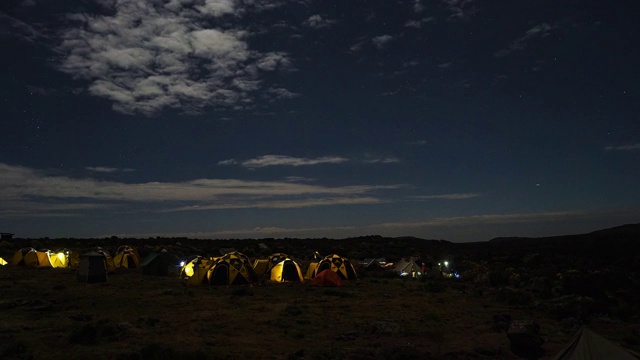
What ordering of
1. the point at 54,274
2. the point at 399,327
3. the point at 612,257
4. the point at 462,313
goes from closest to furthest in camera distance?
the point at 399,327
the point at 462,313
the point at 54,274
the point at 612,257

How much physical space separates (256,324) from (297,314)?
2.35 meters

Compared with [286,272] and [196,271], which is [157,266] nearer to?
[196,271]

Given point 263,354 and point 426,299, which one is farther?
point 426,299

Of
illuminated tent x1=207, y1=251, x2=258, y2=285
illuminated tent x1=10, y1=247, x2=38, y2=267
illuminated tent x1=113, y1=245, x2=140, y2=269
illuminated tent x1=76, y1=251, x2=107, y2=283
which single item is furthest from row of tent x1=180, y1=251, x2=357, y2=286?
illuminated tent x1=10, y1=247, x2=38, y2=267

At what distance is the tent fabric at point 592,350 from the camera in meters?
6.97

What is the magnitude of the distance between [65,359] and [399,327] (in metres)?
10.7

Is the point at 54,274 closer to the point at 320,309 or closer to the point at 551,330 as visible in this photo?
the point at 320,309

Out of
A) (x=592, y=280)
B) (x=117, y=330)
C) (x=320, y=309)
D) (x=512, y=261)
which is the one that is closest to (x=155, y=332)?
(x=117, y=330)

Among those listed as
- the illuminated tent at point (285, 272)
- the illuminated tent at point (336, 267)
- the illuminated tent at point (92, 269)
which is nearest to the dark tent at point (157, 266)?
the illuminated tent at point (92, 269)

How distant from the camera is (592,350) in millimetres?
7223

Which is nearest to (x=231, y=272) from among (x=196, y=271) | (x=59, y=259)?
(x=196, y=271)

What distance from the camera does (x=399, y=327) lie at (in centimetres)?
1491

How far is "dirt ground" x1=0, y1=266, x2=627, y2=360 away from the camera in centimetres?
1181

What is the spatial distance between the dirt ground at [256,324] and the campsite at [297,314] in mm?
47
